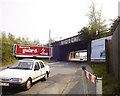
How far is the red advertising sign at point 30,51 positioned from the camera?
34662mm

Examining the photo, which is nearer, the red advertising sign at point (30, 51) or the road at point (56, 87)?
the road at point (56, 87)

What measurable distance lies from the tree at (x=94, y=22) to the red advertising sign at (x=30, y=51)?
13.7 metres

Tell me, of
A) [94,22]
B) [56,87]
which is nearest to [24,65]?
[56,87]

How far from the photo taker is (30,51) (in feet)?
123

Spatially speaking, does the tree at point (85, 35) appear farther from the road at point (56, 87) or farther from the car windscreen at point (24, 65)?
the car windscreen at point (24, 65)

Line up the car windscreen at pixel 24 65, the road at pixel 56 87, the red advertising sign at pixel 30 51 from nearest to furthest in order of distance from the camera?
1. the road at pixel 56 87
2. the car windscreen at pixel 24 65
3. the red advertising sign at pixel 30 51

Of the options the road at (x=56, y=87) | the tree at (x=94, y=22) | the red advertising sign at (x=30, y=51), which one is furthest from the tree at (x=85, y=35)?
the road at (x=56, y=87)

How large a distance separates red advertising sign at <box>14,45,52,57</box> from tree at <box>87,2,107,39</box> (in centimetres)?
1368

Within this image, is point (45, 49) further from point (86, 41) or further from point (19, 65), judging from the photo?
point (19, 65)

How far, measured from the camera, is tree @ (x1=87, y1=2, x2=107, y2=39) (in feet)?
100

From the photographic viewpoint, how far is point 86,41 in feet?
103

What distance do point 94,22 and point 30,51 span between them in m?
20.7

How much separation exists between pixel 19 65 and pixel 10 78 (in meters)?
1.93

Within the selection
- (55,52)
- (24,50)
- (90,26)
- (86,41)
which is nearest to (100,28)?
(90,26)
